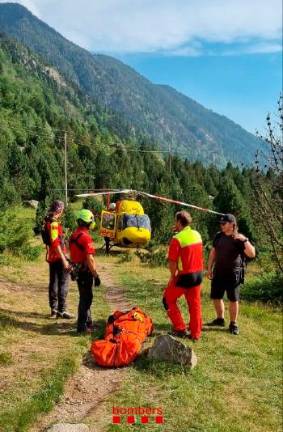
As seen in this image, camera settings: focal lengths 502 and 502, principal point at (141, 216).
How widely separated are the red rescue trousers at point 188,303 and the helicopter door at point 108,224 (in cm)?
1964

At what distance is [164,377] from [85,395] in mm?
1309

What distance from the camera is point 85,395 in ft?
23.9

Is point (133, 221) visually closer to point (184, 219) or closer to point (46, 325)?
point (46, 325)

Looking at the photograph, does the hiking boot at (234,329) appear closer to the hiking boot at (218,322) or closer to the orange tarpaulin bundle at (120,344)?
the hiking boot at (218,322)

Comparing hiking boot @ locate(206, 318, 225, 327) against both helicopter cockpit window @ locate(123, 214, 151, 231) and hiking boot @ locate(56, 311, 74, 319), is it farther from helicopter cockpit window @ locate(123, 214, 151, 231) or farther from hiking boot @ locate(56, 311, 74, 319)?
helicopter cockpit window @ locate(123, 214, 151, 231)

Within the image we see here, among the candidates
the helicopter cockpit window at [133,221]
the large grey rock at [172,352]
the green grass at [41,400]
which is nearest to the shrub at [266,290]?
the helicopter cockpit window at [133,221]

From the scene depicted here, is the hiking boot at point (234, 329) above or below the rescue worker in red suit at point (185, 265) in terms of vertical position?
below

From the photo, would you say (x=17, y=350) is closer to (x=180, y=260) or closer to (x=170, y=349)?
(x=170, y=349)

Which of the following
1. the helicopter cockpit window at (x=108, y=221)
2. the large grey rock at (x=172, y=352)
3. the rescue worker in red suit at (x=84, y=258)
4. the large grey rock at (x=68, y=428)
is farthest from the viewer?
the helicopter cockpit window at (x=108, y=221)

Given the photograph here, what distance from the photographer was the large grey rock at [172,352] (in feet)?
26.7

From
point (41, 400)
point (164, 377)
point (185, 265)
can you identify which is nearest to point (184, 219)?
point (185, 265)

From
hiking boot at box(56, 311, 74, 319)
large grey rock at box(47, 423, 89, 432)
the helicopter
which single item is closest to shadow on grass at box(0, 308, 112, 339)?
hiking boot at box(56, 311, 74, 319)

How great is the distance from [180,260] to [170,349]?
1757 mm

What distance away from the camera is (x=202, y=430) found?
6.59 meters
